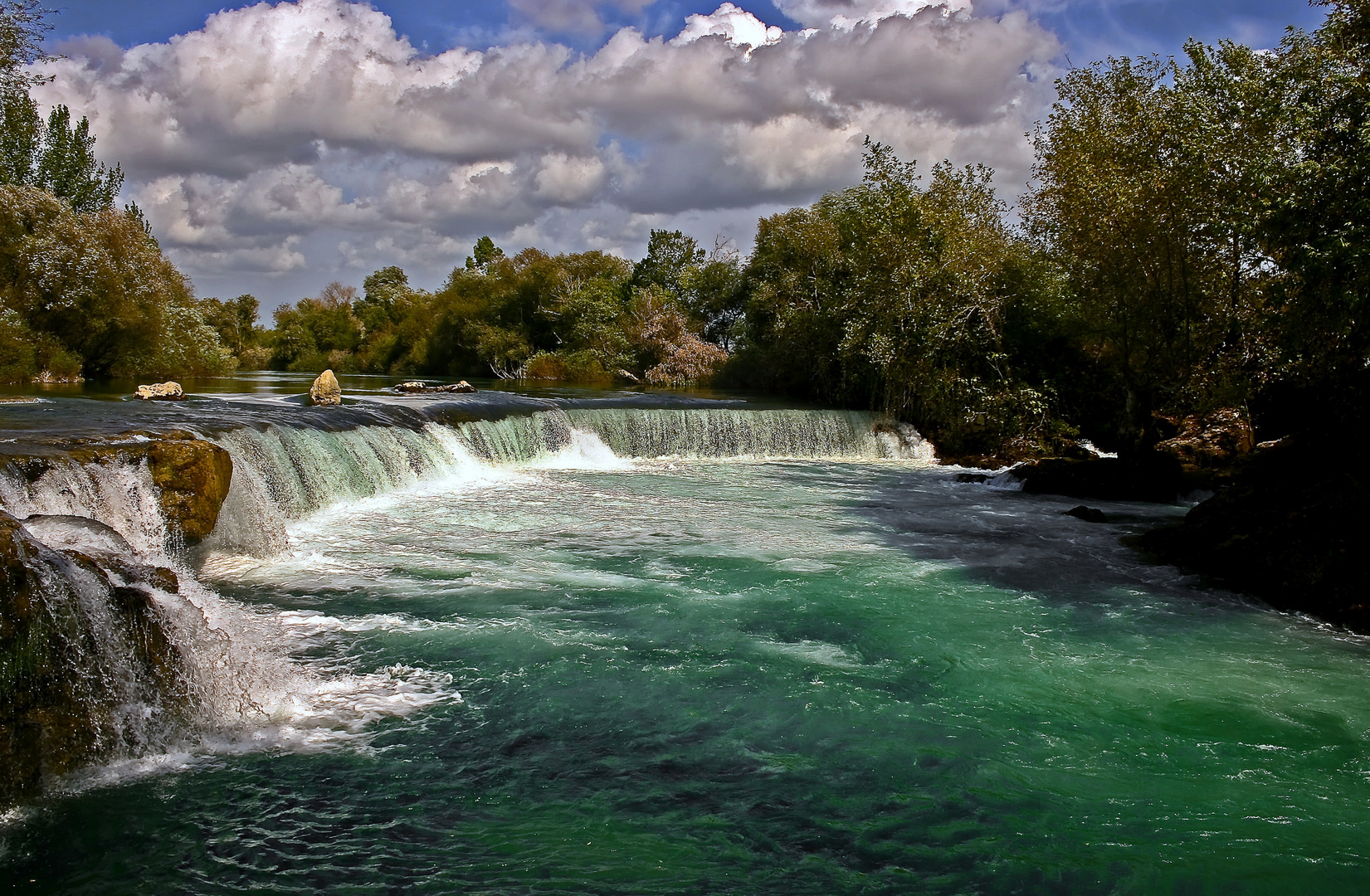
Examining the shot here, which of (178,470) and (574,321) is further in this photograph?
(574,321)

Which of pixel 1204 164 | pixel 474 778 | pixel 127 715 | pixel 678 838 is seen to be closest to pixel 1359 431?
pixel 1204 164

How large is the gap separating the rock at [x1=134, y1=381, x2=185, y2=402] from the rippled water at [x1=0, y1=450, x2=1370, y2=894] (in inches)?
407

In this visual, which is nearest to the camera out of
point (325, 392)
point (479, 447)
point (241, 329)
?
point (479, 447)

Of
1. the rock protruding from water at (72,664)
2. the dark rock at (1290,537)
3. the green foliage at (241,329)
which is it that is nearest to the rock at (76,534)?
the rock protruding from water at (72,664)

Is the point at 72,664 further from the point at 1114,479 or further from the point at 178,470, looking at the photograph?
the point at 1114,479

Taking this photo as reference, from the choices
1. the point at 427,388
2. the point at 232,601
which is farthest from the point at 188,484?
the point at 427,388

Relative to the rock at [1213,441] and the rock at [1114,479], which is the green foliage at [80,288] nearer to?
the rock at [1114,479]

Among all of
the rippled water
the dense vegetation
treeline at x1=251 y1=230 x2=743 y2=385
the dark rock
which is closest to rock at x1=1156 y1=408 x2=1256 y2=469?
the dense vegetation

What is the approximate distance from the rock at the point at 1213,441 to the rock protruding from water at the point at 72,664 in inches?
648

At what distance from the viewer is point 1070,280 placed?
56.1ft

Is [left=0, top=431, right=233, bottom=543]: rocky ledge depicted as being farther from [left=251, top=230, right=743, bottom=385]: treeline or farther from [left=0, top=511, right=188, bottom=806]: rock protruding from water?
[left=251, top=230, right=743, bottom=385]: treeline

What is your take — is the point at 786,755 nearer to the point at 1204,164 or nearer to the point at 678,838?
the point at 678,838

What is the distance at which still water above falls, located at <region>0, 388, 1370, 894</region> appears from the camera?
13.7 feet

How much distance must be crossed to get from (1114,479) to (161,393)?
19243mm
